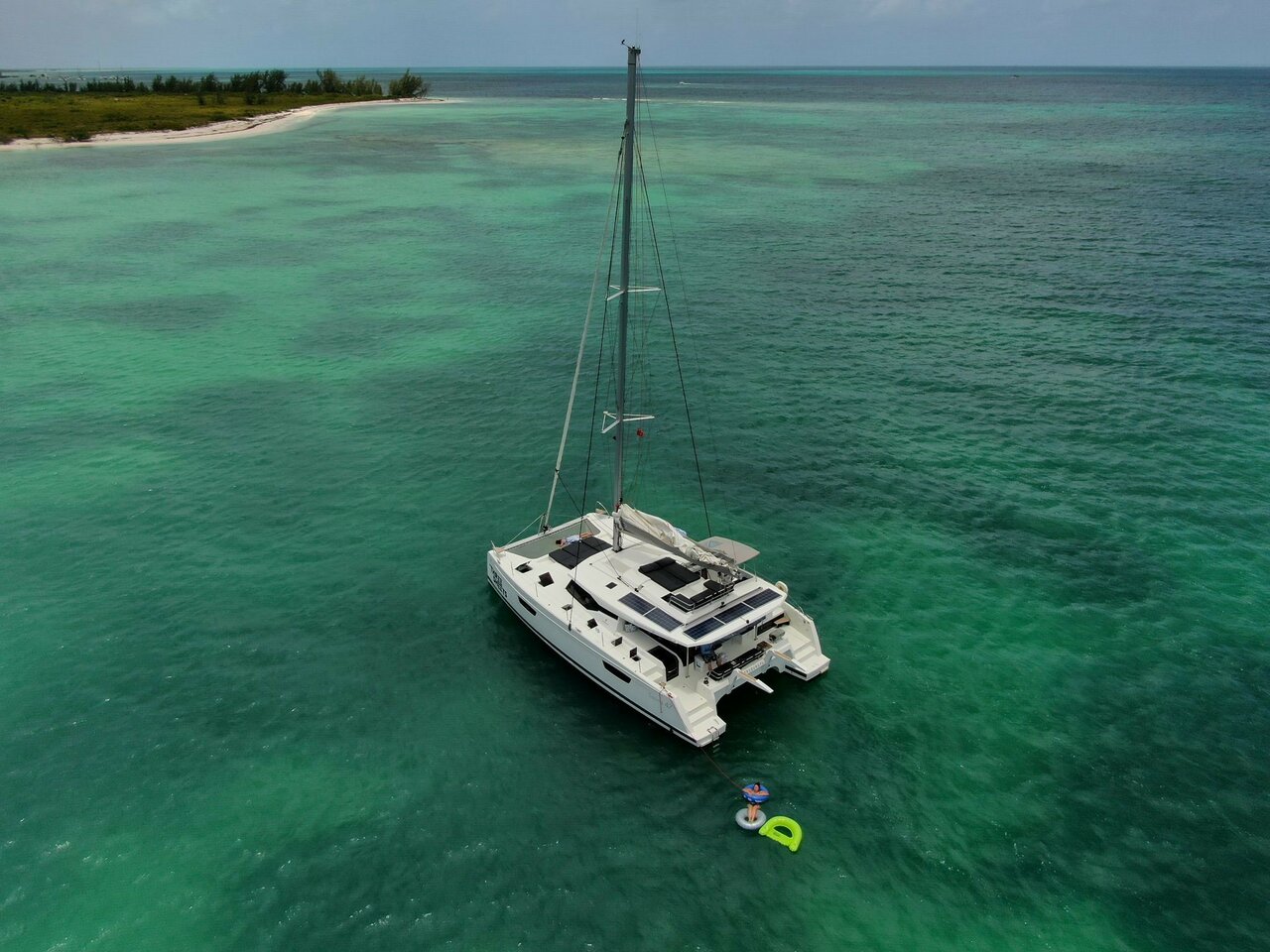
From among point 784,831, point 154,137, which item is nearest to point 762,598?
point 784,831

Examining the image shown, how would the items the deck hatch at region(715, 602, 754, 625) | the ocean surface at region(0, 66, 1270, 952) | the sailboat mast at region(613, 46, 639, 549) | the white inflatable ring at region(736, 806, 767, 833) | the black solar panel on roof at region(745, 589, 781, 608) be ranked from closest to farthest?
the ocean surface at region(0, 66, 1270, 952) < the white inflatable ring at region(736, 806, 767, 833) < the sailboat mast at region(613, 46, 639, 549) < the deck hatch at region(715, 602, 754, 625) < the black solar panel on roof at region(745, 589, 781, 608)

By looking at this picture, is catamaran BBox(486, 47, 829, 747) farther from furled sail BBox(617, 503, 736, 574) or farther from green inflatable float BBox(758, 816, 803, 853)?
green inflatable float BBox(758, 816, 803, 853)

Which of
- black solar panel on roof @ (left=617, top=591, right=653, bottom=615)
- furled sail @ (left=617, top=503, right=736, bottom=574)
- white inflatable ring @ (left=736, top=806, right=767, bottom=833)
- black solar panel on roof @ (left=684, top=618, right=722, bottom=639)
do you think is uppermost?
Result: furled sail @ (left=617, top=503, right=736, bottom=574)

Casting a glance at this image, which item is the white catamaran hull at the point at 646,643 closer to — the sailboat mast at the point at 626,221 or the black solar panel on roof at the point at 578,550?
the black solar panel on roof at the point at 578,550

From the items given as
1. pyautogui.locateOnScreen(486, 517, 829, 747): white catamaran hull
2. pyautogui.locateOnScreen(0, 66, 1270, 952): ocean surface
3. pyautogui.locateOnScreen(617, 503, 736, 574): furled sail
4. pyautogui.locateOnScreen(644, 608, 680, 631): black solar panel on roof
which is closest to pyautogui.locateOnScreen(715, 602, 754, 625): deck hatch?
pyautogui.locateOnScreen(486, 517, 829, 747): white catamaran hull

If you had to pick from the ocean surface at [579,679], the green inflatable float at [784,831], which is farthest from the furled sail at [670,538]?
the green inflatable float at [784,831]

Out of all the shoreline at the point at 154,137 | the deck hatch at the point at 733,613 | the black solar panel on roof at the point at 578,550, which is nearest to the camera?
the deck hatch at the point at 733,613
